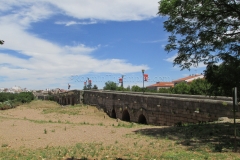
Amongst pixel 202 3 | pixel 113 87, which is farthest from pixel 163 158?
pixel 113 87

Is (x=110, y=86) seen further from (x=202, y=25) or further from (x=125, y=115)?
(x=202, y=25)

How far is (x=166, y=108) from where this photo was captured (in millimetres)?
17203

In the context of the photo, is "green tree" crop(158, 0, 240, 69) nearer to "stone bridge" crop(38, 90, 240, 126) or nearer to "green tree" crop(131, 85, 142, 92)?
"stone bridge" crop(38, 90, 240, 126)

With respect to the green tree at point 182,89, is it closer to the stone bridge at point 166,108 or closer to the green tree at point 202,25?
the stone bridge at point 166,108

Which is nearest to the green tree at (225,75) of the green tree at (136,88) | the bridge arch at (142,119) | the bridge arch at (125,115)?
the bridge arch at (142,119)

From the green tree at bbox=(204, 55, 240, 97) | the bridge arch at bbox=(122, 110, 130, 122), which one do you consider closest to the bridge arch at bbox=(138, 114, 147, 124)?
the bridge arch at bbox=(122, 110, 130, 122)

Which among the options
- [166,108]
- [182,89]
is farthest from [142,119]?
[182,89]

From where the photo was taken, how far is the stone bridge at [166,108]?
13.0 meters

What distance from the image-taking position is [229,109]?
12.1m

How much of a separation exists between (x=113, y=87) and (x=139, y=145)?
48.8m

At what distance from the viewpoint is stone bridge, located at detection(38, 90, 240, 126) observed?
1304 centimetres

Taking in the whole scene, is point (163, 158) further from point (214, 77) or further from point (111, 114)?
point (111, 114)

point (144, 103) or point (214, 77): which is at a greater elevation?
point (214, 77)

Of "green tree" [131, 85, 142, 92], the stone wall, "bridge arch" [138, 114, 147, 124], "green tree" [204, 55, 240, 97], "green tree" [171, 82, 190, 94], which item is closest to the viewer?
"green tree" [204, 55, 240, 97]
